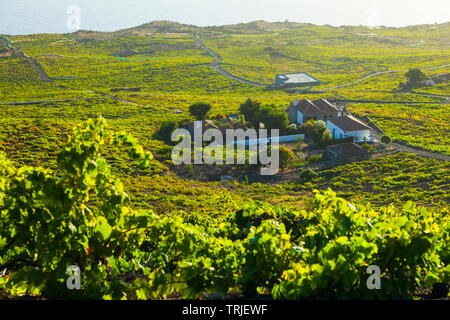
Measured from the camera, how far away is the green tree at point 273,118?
166ft

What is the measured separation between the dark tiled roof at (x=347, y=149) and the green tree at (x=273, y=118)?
9.01 metres

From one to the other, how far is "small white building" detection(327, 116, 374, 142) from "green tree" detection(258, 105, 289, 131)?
6.32 meters

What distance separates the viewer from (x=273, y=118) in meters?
51.2

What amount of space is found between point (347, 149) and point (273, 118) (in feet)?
38.9

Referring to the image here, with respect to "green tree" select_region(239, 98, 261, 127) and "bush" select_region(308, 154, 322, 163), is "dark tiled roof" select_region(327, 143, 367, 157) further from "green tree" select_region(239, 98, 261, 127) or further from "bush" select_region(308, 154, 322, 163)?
"green tree" select_region(239, 98, 261, 127)

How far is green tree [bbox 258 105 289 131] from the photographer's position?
50.7 metres

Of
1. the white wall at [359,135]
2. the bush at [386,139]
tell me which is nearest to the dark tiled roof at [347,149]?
the white wall at [359,135]

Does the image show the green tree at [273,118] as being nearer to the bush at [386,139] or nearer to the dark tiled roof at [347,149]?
the dark tiled roof at [347,149]

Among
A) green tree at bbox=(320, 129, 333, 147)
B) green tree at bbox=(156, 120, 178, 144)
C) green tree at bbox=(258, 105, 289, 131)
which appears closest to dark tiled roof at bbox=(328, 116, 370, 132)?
green tree at bbox=(320, 129, 333, 147)

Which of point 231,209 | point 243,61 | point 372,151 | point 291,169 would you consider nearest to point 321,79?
point 243,61

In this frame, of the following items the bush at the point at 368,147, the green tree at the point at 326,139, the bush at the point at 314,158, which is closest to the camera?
the bush at the point at 314,158
